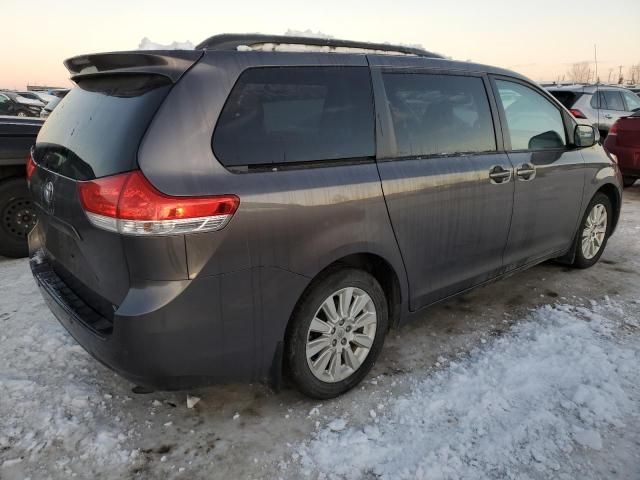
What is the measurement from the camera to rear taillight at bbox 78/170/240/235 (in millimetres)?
1905

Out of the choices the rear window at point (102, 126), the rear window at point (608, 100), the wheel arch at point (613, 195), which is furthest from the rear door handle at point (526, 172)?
the rear window at point (608, 100)

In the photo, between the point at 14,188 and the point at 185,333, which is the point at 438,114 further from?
the point at 14,188

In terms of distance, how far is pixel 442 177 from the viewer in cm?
289

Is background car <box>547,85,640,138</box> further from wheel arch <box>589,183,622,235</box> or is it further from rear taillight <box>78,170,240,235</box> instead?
rear taillight <box>78,170,240,235</box>

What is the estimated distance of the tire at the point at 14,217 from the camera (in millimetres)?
4719

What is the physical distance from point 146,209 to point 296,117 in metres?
0.83

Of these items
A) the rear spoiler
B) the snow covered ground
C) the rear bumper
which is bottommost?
the snow covered ground

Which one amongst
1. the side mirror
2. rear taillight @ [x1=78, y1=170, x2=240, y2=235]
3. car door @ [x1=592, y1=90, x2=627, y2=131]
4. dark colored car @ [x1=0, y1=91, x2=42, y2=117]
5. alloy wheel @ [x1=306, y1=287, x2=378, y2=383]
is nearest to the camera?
rear taillight @ [x1=78, y1=170, x2=240, y2=235]

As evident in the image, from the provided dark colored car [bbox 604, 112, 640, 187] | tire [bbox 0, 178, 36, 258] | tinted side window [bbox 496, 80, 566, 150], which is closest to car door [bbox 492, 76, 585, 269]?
tinted side window [bbox 496, 80, 566, 150]

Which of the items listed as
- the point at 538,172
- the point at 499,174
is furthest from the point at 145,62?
the point at 538,172

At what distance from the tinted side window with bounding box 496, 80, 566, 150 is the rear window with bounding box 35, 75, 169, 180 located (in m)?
2.42

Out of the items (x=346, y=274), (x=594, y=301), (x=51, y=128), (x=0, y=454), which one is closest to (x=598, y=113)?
(x=594, y=301)

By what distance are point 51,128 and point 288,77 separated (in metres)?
1.34

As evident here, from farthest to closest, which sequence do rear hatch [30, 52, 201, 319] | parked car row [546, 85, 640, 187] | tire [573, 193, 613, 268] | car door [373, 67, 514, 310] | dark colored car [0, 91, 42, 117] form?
dark colored car [0, 91, 42, 117], parked car row [546, 85, 640, 187], tire [573, 193, 613, 268], car door [373, 67, 514, 310], rear hatch [30, 52, 201, 319]
